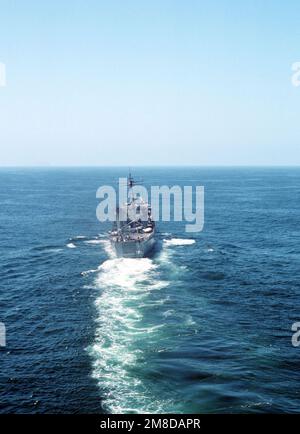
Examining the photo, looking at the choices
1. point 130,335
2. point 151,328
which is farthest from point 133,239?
point 130,335

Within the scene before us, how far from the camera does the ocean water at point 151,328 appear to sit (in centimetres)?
4619

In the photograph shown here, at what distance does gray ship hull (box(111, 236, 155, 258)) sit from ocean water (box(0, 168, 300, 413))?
74.8 inches

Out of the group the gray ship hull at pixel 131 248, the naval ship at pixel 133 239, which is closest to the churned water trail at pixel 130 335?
the gray ship hull at pixel 131 248

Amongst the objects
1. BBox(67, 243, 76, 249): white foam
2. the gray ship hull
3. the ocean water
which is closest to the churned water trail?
the ocean water

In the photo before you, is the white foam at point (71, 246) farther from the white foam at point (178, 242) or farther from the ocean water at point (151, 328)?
the white foam at point (178, 242)

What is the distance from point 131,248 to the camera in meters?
102

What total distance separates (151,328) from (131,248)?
131 ft

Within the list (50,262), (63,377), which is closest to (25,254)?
(50,262)

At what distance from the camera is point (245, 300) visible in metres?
74.4

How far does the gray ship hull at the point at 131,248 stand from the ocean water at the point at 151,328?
190 cm

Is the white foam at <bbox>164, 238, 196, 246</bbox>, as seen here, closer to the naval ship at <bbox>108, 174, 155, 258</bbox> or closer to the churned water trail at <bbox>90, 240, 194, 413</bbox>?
the naval ship at <bbox>108, 174, 155, 258</bbox>

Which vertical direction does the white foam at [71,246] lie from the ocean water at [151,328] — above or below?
above

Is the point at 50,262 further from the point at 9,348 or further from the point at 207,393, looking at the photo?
the point at 207,393

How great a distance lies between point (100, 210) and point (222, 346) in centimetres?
13992
